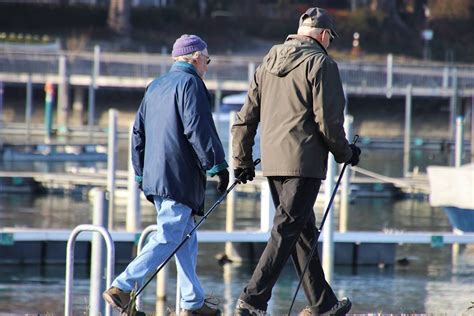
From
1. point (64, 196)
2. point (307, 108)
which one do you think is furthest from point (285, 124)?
point (64, 196)

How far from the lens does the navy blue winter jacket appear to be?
8227 millimetres

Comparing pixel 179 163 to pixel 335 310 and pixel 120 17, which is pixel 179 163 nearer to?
pixel 335 310

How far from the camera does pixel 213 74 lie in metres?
48.0

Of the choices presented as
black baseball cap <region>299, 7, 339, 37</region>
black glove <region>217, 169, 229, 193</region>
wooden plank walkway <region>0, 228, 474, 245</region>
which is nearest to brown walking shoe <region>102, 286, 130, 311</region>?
black glove <region>217, 169, 229, 193</region>

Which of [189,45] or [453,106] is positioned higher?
[189,45]

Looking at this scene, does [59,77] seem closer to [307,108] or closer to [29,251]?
[29,251]

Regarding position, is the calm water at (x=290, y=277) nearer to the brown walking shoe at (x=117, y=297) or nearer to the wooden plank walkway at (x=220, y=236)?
the wooden plank walkway at (x=220, y=236)

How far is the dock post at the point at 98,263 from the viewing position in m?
9.39

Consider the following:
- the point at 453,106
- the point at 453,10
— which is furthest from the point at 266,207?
the point at 453,10

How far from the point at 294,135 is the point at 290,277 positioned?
31.4 feet

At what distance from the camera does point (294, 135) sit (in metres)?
8.03

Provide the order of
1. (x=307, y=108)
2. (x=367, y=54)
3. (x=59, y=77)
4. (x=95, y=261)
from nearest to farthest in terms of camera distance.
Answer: (x=307, y=108), (x=95, y=261), (x=59, y=77), (x=367, y=54)

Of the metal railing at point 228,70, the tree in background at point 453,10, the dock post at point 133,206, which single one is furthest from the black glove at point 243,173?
the tree in background at point 453,10

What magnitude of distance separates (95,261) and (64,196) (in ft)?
61.9
